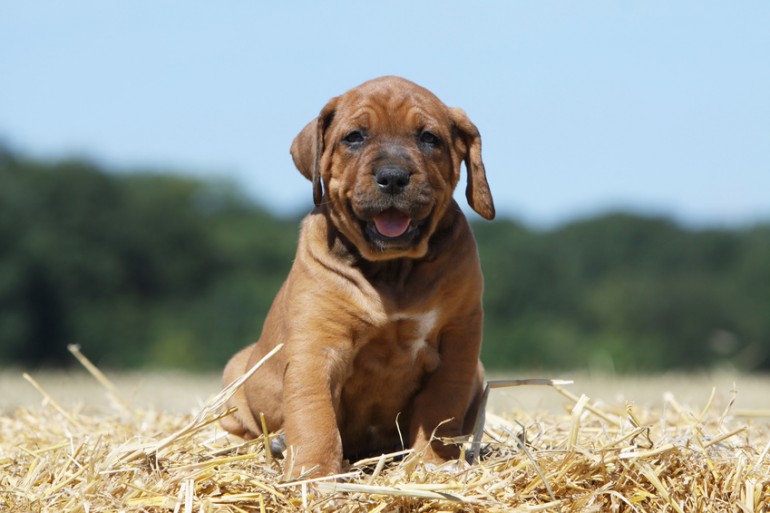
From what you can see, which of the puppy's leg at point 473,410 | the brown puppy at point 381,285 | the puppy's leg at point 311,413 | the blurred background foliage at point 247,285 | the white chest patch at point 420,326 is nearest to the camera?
the puppy's leg at point 311,413

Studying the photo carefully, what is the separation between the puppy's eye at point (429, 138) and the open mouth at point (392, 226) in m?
0.46

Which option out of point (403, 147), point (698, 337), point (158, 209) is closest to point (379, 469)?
point (403, 147)

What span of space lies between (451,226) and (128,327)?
103 ft

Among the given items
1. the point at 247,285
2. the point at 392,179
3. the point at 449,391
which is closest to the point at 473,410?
the point at 449,391

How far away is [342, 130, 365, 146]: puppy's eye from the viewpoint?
543 cm

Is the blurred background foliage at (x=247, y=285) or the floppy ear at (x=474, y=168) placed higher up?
the floppy ear at (x=474, y=168)

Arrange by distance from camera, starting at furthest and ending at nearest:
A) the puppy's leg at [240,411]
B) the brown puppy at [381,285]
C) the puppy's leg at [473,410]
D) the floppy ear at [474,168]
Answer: the puppy's leg at [240,411]
the puppy's leg at [473,410]
the floppy ear at [474,168]
the brown puppy at [381,285]

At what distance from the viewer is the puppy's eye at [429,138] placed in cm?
546

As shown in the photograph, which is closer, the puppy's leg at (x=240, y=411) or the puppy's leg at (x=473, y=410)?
the puppy's leg at (x=473, y=410)

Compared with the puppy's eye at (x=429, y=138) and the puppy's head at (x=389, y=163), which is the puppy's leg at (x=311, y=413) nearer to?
the puppy's head at (x=389, y=163)

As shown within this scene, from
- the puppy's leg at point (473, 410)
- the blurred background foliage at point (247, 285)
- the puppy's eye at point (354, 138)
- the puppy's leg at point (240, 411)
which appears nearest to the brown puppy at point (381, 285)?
the puppy's eye at point (354, 138)

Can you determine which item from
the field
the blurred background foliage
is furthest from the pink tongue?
the blurred background foliage

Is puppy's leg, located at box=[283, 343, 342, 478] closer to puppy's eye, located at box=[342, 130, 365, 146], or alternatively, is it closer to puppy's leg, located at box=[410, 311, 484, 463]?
puppy's leg, located at box=[410, 311, 484, 463]

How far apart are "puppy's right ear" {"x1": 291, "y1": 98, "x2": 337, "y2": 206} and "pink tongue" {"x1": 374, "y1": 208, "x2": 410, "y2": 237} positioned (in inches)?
19.7
